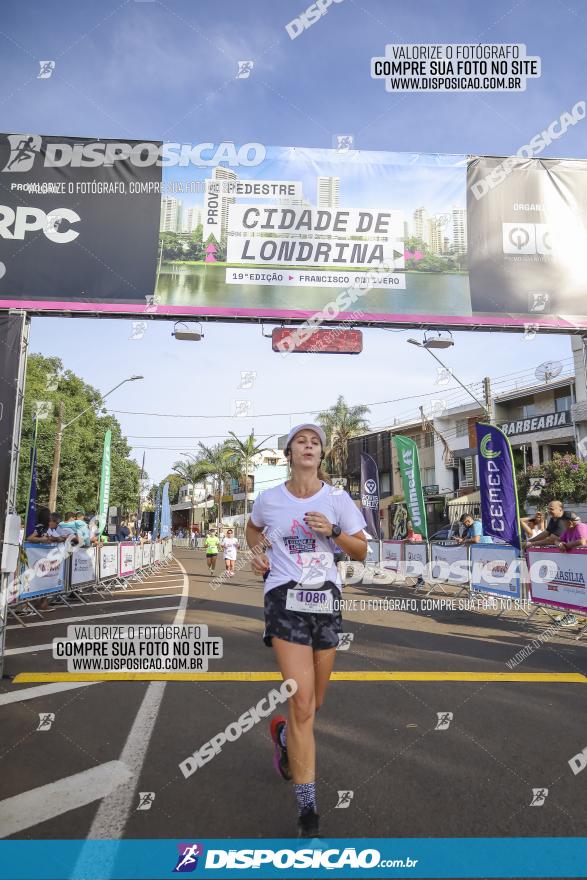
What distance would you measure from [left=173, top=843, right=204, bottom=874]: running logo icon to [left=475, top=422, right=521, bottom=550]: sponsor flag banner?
974cm

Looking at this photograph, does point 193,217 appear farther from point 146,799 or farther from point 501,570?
point 501,570

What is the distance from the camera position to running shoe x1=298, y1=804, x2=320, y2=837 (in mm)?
3012

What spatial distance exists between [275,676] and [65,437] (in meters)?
31.7

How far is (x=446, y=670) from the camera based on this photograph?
6.95 m

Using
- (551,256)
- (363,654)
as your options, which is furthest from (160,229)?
(363,654)

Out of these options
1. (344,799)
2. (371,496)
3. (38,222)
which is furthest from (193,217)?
(371,496)

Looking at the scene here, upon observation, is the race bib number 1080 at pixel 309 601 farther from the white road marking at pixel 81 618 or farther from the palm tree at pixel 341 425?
the palm tree at pixel 341 425

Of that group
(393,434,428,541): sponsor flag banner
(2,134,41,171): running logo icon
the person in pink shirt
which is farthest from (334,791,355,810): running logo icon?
(393,434,428,541): sponsor flag banner

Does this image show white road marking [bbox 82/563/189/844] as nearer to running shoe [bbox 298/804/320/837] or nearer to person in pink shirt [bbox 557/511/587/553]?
running shoe [bbox 298/804/320/837]

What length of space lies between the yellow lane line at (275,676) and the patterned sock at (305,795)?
11.0ft

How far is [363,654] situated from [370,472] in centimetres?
1454

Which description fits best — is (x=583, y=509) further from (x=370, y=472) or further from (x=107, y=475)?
(x=107, y=475)

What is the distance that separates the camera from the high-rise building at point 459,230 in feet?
29.8

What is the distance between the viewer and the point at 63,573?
41.8 feet
